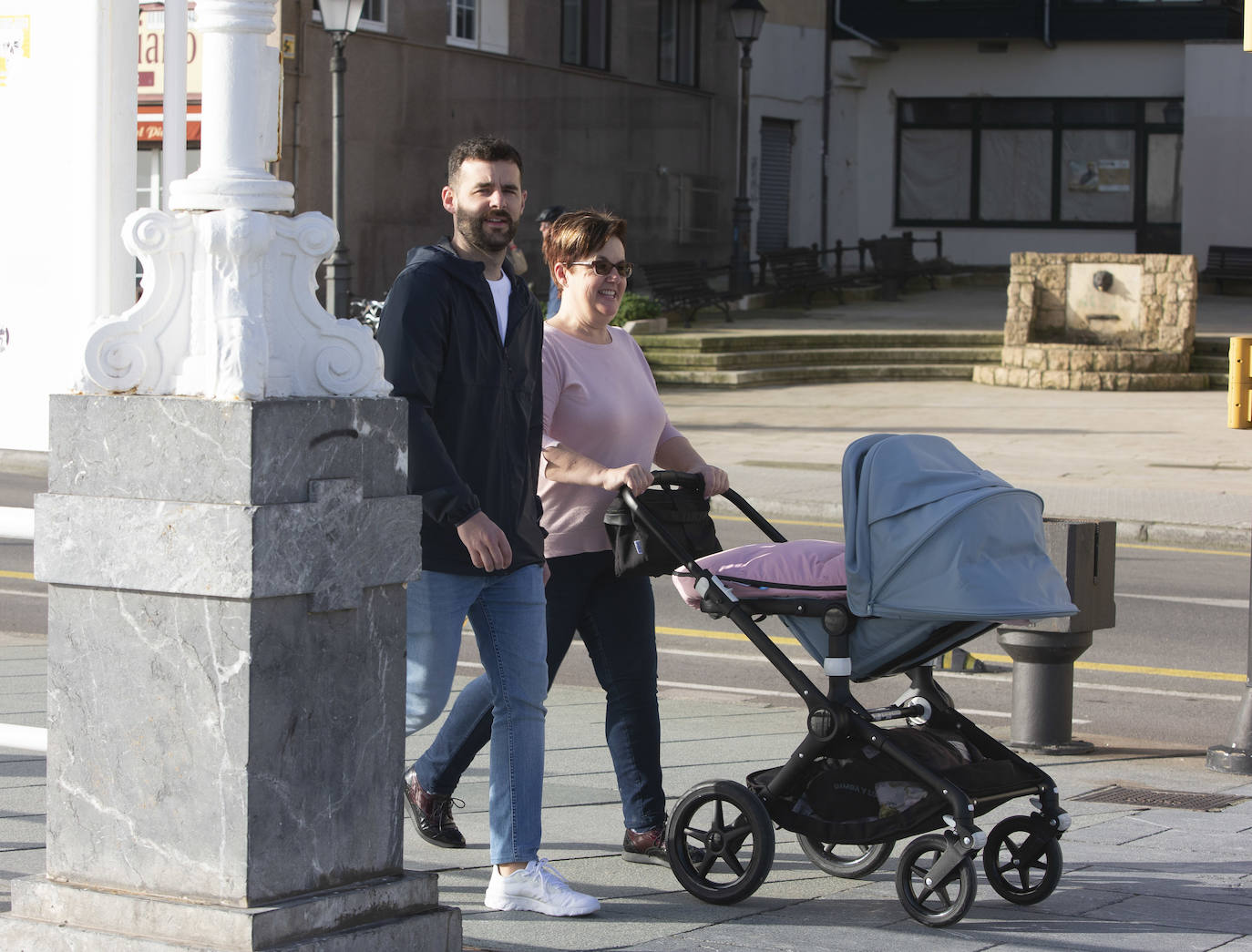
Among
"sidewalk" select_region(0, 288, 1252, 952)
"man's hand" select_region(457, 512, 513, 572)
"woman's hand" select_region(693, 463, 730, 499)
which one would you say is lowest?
"sidewalk" select_region(0, 288, 1252, 952)

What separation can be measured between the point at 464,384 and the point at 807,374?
846 inches

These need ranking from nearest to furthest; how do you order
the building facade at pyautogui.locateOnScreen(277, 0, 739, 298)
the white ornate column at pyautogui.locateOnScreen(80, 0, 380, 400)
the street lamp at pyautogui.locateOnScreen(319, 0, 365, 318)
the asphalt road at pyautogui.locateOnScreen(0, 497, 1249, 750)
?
the white ornate column at pyautogui.locateOnScreen(80, 0, 380, 400) < the asphalt road at pyautogui.locateOnScreen(0, 497, 1249, 750) < the street lamp at pyautogui.locateOnScreen(319, 0, 365, 318) < the building facade at pyautogui.locateOnScreen(277, 0, 739, 298)

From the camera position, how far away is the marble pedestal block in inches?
157

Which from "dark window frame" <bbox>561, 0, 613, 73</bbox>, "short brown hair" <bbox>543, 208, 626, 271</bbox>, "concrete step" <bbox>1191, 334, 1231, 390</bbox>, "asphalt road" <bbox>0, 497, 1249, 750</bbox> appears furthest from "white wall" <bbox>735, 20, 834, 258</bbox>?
"short brown hair" <bbox>543, 208, 626, 271</bbox>

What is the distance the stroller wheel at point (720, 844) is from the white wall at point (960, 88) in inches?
1463

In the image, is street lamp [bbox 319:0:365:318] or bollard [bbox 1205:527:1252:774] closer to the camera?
bollard [bbox 1205:527:1252:774]

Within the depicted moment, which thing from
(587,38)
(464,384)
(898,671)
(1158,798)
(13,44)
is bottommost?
(1158,798)

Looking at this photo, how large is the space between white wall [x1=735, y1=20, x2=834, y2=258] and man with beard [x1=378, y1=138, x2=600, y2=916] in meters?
33.4

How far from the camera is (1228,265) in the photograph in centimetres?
3831

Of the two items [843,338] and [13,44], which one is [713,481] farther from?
[843,338]

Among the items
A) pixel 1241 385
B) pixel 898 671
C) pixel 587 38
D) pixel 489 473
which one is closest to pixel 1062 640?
pixel 1241 385

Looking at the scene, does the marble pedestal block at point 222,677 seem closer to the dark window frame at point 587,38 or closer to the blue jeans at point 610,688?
the blue jeans at point 610,688

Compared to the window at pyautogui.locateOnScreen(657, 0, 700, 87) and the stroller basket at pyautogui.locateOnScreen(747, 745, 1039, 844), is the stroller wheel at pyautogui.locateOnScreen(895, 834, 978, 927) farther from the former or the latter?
the window at pyautogui.locateOnScreen(657, 0, 700, 87)

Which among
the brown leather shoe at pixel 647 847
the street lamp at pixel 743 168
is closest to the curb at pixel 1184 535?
the brown leather shoe at pixel 647 847
